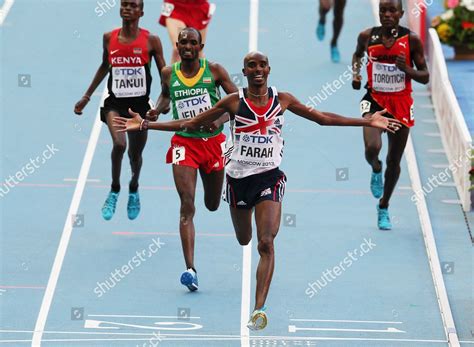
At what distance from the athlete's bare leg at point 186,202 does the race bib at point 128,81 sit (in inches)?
57.4

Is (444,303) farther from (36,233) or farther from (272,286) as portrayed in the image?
(36,233)

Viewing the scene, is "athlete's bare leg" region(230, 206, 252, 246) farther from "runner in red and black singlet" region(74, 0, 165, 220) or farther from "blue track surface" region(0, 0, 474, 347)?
"runner in red and black singlet" region(74, 0, 165, 220)

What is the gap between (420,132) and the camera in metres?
18.6

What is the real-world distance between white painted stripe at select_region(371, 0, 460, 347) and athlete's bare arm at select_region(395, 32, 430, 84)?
192 cm

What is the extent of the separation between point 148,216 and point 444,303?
3.90 meters

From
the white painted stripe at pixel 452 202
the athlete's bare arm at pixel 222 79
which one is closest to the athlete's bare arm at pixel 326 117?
the athlete's bare arm at pixel 222 79

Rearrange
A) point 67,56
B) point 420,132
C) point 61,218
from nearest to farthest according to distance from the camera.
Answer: point 61,218
point 420,132
point 67,56

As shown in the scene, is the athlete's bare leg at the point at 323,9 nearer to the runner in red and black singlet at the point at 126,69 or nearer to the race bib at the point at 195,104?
the runner in red and black singlet at the point at 126,69

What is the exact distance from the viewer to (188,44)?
41.8 feet

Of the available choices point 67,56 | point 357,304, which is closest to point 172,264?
point 357,304

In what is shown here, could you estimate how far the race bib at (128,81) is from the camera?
1427cm

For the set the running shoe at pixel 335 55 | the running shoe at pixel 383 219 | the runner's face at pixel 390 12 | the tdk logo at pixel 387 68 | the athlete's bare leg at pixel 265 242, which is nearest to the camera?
the athlete's bare leg at pixel 265 242

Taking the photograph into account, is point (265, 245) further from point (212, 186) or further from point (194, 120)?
point (212, 186)

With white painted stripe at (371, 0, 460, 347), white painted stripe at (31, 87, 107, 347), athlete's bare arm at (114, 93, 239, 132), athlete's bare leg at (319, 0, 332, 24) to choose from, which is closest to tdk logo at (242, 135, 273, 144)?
athlete's bare arm at (114, 93, 239, 132)
